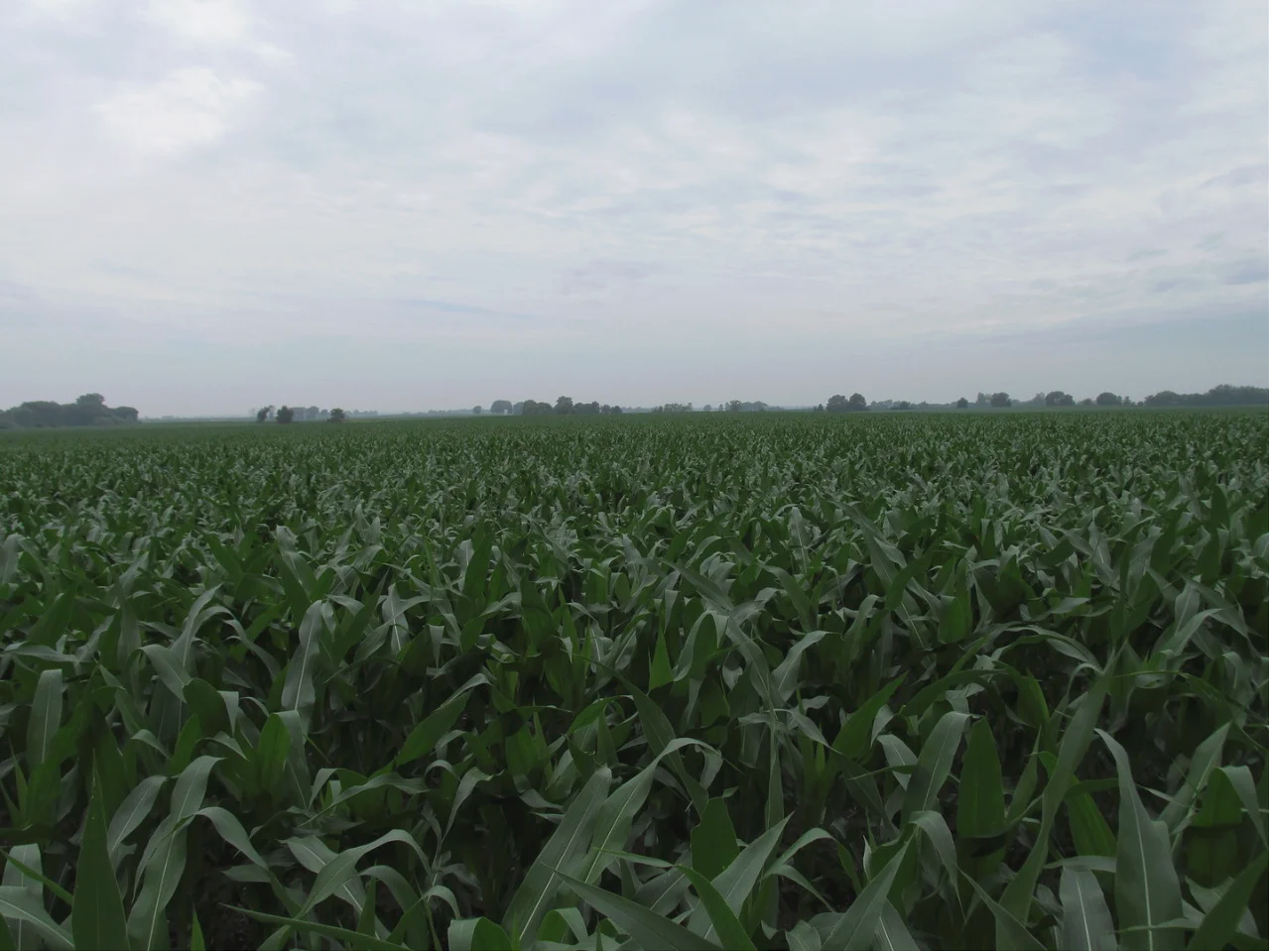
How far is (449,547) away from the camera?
13.4ft

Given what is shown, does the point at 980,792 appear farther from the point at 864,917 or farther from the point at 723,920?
the point at 723,920

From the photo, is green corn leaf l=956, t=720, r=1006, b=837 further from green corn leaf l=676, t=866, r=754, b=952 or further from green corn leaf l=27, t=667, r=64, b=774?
green corn leaf l=27, t=667, r=64, b=774

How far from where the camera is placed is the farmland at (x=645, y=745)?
127cm

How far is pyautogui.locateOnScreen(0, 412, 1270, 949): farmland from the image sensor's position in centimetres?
127

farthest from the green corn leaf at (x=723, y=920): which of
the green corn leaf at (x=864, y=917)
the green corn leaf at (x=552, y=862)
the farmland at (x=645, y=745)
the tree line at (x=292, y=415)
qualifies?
the tree line at (x=292, y=415)

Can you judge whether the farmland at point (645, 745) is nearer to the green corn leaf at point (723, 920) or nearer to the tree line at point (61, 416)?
the green corn leaf at point (723, 920)

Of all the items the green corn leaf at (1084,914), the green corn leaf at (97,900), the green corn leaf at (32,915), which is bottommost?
the green corn leaf at (32,915)

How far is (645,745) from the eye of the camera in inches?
85.9

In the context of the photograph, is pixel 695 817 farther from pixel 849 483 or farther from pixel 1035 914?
pixel 849 483

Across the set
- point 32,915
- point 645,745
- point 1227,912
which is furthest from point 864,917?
point 32,915

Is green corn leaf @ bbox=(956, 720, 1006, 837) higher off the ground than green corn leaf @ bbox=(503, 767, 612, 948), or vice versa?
green corn leaf @ bbox=(956, 720, 1006, 837)

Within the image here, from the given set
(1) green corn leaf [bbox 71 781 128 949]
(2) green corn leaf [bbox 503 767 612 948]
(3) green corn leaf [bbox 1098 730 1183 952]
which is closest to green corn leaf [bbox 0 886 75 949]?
(1) green corn leaf [bbox 71 781 128 949]

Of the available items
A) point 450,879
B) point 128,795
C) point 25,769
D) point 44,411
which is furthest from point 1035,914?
point 44,411

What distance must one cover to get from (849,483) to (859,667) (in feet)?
16.7
